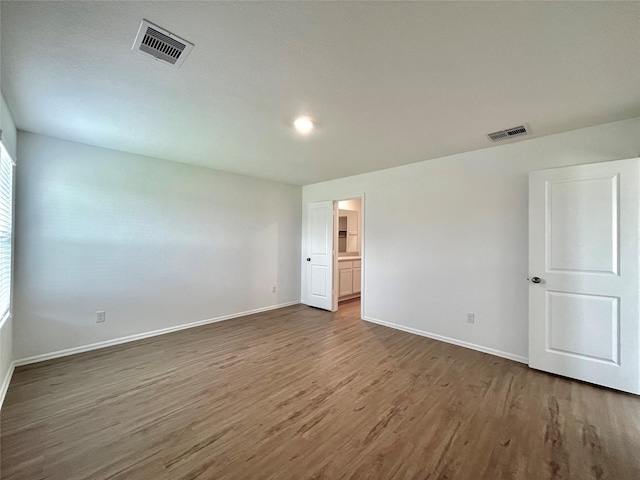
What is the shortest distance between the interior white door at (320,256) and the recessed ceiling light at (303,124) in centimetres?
233

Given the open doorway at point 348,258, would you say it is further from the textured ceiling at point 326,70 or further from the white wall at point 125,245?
the textured ceiling at point 326,70

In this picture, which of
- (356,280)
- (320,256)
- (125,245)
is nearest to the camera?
(125,245)

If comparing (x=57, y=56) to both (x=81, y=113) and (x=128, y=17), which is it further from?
(x=81, y=113)

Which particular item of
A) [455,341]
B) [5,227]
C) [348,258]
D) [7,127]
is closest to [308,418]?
[455,341]

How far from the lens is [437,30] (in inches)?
55.6

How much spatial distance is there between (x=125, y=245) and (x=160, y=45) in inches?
109

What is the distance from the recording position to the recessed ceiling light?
243 cm

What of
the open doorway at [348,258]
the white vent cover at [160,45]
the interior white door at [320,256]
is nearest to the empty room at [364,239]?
the white vent cover at [160,45]

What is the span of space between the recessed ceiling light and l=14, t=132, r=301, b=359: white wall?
7.31ft

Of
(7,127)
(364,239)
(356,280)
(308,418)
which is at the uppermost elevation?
(7,127)

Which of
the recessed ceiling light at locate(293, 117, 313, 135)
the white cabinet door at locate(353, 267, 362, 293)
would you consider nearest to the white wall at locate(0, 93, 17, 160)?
the recessed ceiling light at locate(293, 117, 313, 135)

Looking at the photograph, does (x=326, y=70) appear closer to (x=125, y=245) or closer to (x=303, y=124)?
(x=303, y=124)

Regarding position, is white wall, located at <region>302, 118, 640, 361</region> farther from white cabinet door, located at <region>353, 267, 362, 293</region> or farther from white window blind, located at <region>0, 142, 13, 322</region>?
white window blind, located at <region>0, 142, 13, 322</region>

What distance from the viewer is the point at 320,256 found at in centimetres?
514
